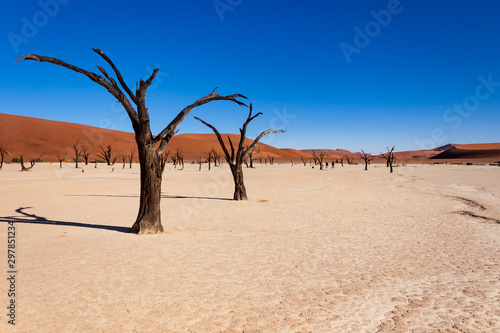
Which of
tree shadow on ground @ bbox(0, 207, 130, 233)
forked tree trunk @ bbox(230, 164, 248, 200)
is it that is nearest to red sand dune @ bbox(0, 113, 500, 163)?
forked tree trunk @ bbox(230, 164, 248, 200)

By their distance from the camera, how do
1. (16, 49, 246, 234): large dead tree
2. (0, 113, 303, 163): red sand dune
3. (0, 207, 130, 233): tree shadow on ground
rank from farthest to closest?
(0, 113, 303, 163): red sand dune
(0, 207, 130, 233): tree shadow on ground
(16, 49, 246, 234): large dead tree

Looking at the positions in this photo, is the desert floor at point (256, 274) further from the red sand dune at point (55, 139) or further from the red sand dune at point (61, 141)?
the red sand dune at point (55, 139)

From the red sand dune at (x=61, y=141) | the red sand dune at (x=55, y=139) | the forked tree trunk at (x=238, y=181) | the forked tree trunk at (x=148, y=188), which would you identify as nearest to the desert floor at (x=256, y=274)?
the forked tree trunk at (x=148, y=188)

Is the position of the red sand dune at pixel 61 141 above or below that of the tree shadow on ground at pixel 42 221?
above

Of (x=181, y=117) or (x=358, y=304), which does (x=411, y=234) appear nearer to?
(x=358, y=304)

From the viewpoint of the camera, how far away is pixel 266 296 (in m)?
4.37

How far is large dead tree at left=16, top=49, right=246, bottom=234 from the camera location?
729 centimetres

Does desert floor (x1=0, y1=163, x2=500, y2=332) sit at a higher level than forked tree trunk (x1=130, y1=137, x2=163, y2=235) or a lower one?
lower

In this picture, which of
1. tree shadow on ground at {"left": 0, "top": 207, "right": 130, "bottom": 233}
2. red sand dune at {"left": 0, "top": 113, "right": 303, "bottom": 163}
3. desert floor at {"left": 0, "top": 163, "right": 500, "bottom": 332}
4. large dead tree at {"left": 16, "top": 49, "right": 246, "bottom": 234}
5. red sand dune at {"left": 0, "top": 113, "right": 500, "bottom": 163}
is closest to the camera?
desert floor at {"left": 0, "top": 163, "right": 500, "bottom": 332}

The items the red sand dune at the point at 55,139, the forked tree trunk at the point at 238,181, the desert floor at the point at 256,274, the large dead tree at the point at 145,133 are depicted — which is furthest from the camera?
the red sand dune at the point at 55,139

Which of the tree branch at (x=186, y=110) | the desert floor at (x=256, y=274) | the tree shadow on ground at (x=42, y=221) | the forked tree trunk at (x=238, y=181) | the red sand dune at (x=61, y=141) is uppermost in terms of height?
the red sand dune at (x=61, y=141)

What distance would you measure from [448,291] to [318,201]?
32.4ft

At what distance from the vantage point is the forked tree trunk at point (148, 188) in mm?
7668

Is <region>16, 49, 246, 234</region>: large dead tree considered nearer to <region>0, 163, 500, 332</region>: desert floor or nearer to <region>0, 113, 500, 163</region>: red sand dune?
<region>0, 163, 500, 332</region>: desert floor
